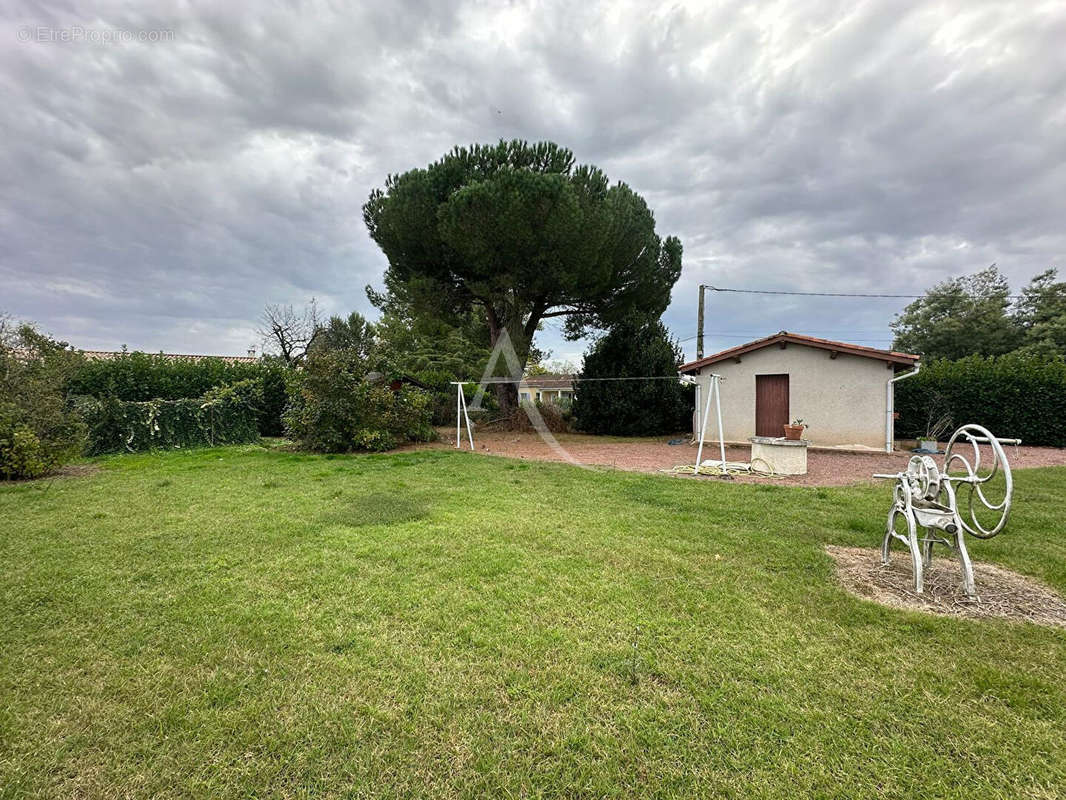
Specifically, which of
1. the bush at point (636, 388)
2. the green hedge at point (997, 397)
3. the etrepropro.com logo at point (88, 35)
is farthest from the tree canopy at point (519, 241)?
the green hedge at point (997, 397)

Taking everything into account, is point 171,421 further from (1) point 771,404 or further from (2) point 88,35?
(1) point 771,404

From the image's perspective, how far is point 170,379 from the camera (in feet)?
41.1

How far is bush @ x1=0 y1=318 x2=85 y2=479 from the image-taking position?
6.63 meters

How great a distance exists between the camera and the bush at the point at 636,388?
14.0 meters

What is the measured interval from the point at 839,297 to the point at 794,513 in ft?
55.8

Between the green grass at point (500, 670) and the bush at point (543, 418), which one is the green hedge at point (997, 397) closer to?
the green grass at point (500, 670)

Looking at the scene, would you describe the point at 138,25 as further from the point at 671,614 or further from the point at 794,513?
the point at 794,513

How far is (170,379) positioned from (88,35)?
9.49 m

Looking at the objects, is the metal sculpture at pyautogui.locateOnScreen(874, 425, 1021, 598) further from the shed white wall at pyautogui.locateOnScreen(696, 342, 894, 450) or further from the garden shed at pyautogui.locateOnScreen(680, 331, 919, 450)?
the garden shed at pyautogui.locateOnScreen(680, 331, 919, 450)

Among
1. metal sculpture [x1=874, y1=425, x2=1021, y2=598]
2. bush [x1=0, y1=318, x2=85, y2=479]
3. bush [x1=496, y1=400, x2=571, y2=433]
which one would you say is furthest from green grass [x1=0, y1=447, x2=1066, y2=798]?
bush [x1=496, y1=400, x2=571, y2=433]

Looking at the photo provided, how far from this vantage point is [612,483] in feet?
21.3

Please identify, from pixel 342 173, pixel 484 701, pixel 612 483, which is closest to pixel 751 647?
pixel 484 701

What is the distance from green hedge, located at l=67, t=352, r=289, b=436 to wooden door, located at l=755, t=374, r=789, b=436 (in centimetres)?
1258

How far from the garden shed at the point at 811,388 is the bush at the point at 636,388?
2.06 meters
